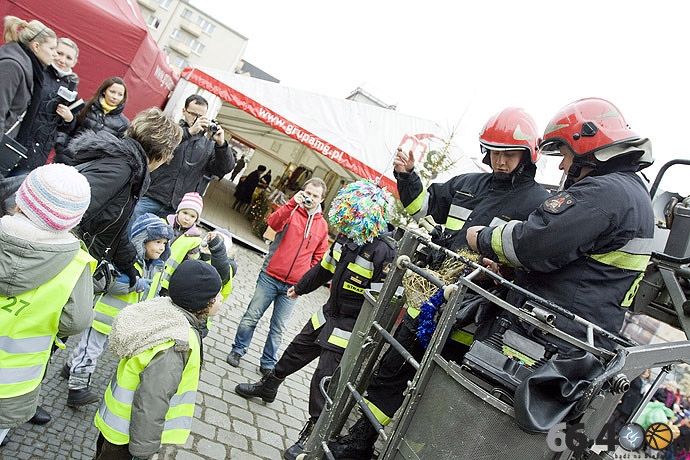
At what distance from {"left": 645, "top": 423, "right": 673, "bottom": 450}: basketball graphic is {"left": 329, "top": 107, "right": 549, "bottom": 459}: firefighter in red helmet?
436 centimetres

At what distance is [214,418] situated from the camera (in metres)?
4.16

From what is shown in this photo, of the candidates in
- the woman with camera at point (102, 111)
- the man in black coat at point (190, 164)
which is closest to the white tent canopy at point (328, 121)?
the man in black coat at point (190, 164)

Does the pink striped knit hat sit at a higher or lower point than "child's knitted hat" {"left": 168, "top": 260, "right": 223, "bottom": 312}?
higher

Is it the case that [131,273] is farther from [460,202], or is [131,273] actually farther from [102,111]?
[102,111]

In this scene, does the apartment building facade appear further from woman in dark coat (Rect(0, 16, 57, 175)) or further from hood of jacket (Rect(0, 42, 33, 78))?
hood of jacket (Rect(0, 42, 33, 78))

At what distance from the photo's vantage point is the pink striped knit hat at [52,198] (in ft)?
7.32

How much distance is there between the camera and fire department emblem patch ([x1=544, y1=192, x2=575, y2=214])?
2.14m

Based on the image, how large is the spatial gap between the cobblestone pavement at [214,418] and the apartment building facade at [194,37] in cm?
7267

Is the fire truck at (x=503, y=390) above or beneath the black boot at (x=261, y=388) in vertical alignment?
above

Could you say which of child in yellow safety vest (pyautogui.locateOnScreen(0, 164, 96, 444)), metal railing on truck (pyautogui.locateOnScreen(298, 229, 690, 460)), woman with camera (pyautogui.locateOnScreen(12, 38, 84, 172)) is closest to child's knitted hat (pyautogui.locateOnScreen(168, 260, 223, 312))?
child in yellow safety vest (pyautogui.locateOnScreen(0, 164, 96, 444))

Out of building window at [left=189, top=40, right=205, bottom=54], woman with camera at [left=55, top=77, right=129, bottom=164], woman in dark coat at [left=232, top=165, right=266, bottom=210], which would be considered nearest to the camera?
woman with camera at [left=55, top=77, right=129, bottom=164]

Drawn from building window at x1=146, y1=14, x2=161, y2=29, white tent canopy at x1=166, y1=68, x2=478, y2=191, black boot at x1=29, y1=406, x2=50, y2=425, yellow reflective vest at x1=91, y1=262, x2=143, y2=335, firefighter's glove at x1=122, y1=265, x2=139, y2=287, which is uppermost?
building window at x1=146, y1=14, x2=161, y2=29

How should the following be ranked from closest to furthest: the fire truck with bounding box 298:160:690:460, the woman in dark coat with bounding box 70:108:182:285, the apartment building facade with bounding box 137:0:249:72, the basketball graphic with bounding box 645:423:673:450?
the fire truck with bounding box 298:160:690:460 → the woman in dark coat with bounding box 70:108:182:285 → the basketball graphic with bounding box 645:423:673:450 → the apartment building facade with bounding box 137:0:249:72

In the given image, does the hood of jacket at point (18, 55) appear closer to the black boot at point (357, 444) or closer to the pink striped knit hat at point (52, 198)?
the pink striped knit hat at point (52, 198)
